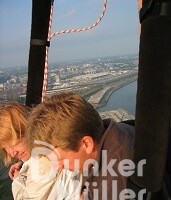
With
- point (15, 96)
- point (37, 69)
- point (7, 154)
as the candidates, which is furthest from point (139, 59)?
point (15, 96)

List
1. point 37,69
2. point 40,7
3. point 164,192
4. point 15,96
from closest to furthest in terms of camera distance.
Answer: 1. point 164,192
2. point 40,7
3. point 37,69
4. point 15,96

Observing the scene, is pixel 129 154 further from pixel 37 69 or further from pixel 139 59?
pixel 37 69

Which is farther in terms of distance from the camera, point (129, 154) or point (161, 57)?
point (129, 154)

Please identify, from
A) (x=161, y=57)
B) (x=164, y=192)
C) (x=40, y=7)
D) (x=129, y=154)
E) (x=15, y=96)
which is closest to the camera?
(x=161, y=57)

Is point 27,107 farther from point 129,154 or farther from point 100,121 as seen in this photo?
point 129,154

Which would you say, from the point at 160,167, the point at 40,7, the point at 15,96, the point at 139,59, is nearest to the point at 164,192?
the point at 160,167

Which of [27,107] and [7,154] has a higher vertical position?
[27,107]

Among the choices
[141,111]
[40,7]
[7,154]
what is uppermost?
[40,7]
